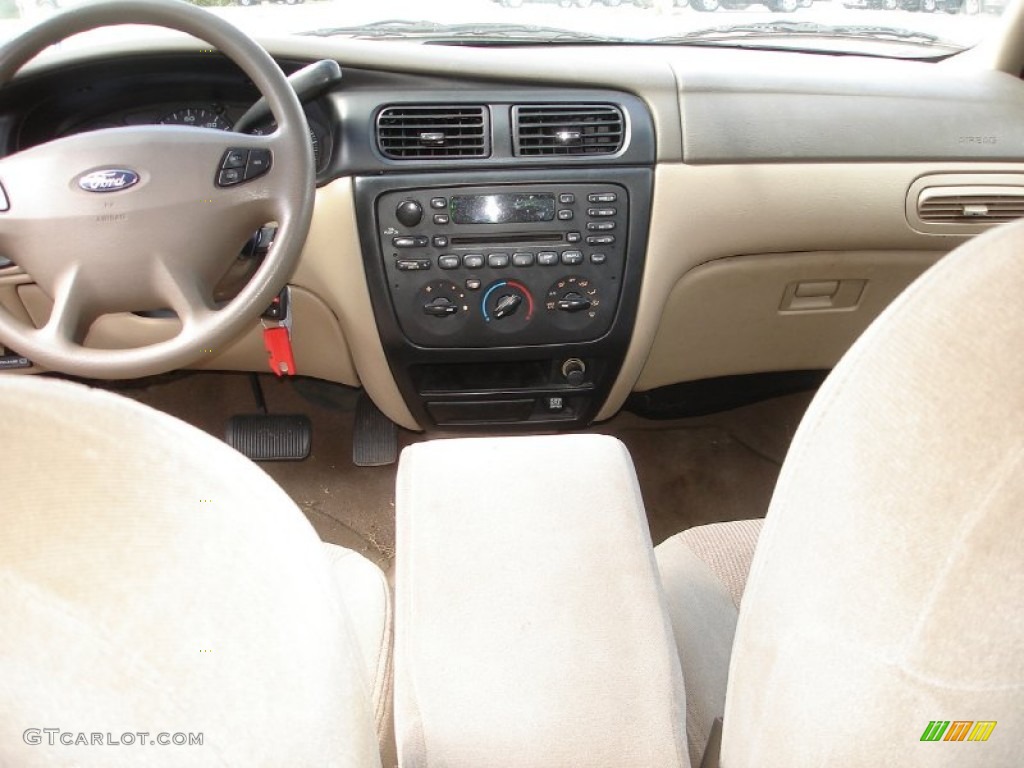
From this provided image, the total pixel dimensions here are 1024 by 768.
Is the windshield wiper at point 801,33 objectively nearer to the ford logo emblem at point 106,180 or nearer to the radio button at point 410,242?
the radio button at point 410,242

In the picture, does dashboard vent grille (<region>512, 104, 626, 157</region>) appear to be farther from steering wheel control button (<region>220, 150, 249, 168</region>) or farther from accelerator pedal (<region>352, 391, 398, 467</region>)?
accelerator pedal (<region>352, 391, 398, 467</region>)

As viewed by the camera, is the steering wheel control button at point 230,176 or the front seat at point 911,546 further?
the steering wheel control button at point 230,176

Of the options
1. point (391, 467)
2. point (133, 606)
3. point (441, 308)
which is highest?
point (133, 606)

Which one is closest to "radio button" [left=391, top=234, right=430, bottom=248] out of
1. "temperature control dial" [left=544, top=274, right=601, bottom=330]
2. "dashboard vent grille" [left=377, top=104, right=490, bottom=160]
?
"dashboard vent grille" [left=377, top=104, right=490, bottom=160]

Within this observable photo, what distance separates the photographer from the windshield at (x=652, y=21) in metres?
1.59

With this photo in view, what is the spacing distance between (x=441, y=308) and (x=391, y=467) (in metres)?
0.61

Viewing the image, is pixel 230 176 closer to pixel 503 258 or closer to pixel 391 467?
pixel 503 258

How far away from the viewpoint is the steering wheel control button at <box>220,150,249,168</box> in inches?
47.4

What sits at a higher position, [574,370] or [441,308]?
[441,308]

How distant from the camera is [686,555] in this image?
115 centimetres

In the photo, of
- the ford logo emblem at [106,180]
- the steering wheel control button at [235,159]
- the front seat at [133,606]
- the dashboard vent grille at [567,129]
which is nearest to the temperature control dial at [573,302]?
the dashboard vent grille at [567,129]

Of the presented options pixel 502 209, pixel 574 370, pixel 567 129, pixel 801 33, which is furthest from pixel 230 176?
pixel 801 33

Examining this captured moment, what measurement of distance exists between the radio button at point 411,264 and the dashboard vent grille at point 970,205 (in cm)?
91

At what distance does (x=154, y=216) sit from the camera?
1180 mm
